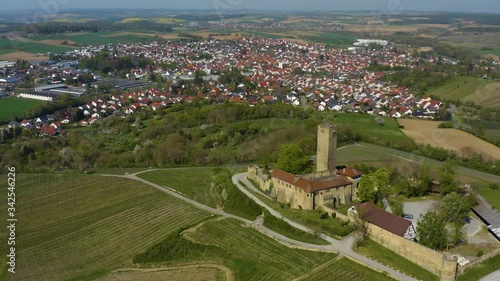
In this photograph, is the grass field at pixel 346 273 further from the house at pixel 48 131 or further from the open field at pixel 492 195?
the house at pixel 48 131

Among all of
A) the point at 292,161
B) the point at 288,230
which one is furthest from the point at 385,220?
the point at 292,161

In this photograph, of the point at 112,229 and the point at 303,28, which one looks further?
the point at 303,28

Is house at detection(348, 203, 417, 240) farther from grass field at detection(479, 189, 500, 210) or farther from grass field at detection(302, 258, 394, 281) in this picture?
grass field at detection(479, 189, 500, 210)

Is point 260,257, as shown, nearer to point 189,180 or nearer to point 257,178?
point 257,178

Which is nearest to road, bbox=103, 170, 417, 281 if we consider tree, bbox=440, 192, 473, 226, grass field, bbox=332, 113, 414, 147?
tree, bbox=440, 192, 473, 226

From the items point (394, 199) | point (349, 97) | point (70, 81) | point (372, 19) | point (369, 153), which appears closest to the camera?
point (394, 199)

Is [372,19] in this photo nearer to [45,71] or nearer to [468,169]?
[45,71]

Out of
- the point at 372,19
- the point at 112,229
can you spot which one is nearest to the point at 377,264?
the point at 112,229
